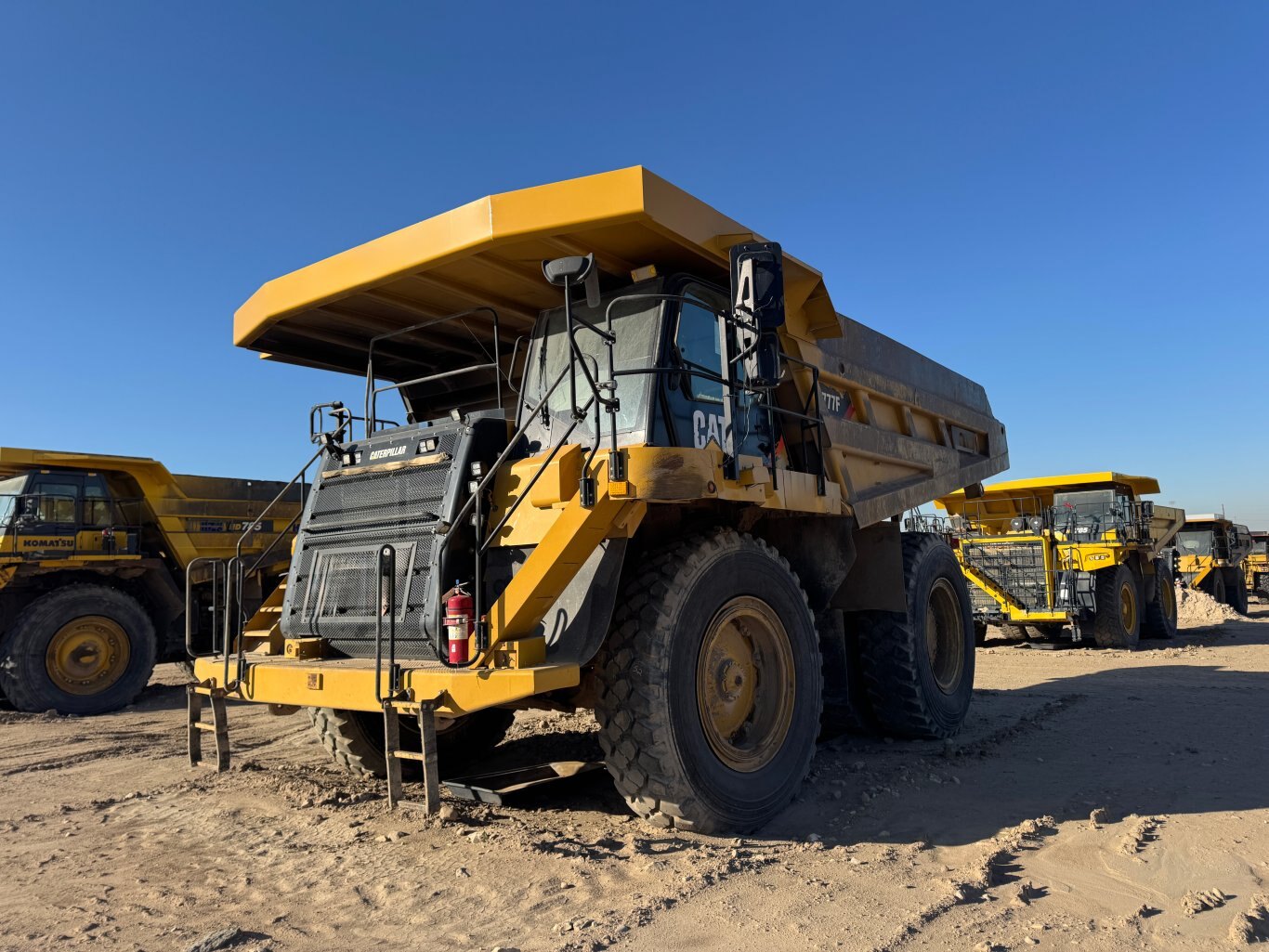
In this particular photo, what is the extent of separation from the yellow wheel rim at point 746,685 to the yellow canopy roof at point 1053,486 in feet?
36.6

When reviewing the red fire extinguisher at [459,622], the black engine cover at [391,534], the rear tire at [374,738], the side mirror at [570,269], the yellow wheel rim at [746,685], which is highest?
the side mirror at [570,269]

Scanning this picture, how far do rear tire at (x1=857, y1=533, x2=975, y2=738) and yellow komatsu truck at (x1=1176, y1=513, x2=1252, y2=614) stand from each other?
61.2 feet

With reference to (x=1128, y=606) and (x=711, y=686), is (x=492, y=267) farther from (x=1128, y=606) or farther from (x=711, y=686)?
(x=1128, y=606)

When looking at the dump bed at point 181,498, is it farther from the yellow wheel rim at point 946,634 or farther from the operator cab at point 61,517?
the yellow wheel rim at point 946,634

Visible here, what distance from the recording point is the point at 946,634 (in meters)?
7.57

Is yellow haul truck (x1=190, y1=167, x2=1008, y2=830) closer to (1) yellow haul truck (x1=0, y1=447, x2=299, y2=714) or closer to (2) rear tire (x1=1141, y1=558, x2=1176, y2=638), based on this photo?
(1) yellow haul truck (x1=0, y1=447, x2=299, y2=714)

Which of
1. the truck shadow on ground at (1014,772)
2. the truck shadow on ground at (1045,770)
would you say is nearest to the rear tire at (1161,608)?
the truck shadow on ground at (1045,770)

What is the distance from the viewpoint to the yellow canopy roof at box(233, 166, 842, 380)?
429cm

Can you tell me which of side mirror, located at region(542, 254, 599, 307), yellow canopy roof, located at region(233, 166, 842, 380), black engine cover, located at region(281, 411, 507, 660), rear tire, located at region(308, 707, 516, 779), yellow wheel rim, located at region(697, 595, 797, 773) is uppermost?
yellow canopy roof, located at region(233, 166, 842, 380)

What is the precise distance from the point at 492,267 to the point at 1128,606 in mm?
13844

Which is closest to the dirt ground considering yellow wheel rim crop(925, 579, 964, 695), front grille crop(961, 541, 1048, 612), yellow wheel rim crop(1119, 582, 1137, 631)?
yellow wheel rim crop(925, 579, 964, 695)

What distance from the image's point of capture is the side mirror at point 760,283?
14.1ft

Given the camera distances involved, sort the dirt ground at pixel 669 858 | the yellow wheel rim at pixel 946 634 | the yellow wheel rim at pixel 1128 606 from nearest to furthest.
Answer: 1. the dirt ground at pixel 669 858
2. the yellow wheel rim at pixel 946 634
3. the yellow wheel rim at pixel 1128 606

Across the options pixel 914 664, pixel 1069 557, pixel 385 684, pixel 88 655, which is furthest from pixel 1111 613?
pixel 88 655
